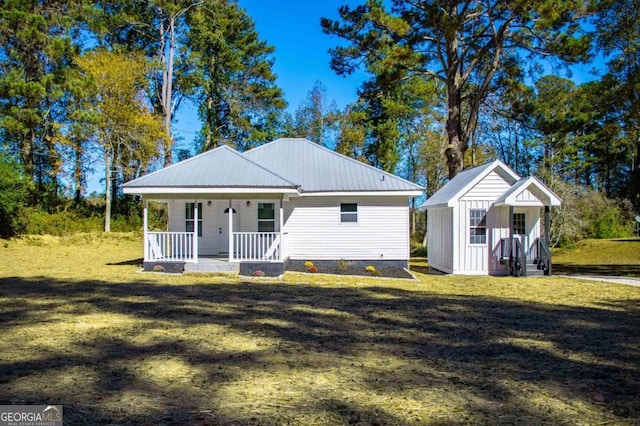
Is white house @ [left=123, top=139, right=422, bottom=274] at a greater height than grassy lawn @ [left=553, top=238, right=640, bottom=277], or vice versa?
white house @ [left=123, top=139, right=422, bottom=274]

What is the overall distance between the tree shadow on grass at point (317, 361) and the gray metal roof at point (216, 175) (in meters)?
6.19

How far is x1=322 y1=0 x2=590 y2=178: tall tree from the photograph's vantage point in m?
18.8

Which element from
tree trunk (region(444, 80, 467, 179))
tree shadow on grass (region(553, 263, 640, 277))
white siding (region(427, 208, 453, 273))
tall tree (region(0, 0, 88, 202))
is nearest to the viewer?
white siding (region(427, 208, 453, 273))

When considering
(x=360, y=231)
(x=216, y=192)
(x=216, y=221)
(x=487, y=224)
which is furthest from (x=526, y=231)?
(x=216, y=221)

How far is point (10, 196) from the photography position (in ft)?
77.2

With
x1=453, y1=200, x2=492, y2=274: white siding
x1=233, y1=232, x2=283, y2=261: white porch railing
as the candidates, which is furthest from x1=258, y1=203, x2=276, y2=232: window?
x1=453, y1=200, x2=492, y2=274: white siding

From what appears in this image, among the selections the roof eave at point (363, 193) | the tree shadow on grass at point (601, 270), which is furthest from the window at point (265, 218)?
the tree shadow on grass at point (601, 270)

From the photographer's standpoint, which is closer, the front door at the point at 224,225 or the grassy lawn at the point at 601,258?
the front door at the point at 224,225

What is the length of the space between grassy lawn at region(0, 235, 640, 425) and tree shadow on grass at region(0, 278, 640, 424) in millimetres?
21

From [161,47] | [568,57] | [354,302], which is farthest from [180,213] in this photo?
[161,47]

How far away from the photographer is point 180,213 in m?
18.2

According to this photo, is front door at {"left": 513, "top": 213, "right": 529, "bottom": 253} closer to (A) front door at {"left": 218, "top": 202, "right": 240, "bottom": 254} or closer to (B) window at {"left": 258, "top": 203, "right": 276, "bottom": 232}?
(B) window at {"left": 258, "top": 203, "right": 276, "bottom": 232}

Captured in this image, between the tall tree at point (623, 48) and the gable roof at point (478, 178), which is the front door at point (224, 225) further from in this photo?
the tall tree at point (623, 48)

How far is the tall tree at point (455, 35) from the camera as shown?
18.8 meters
